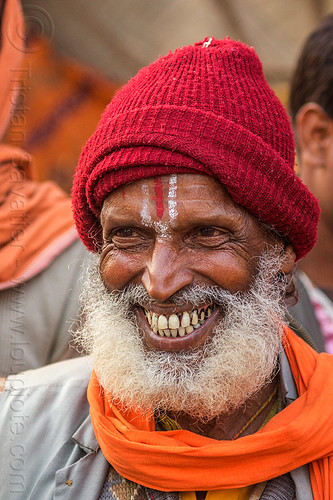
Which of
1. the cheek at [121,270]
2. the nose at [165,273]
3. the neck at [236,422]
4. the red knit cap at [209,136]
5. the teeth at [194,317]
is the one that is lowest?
the neck at [236,422]

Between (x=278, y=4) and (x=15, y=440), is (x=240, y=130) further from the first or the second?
(x=278, y=4)

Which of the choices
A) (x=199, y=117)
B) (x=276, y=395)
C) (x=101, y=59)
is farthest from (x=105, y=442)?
(x=101, y=59)

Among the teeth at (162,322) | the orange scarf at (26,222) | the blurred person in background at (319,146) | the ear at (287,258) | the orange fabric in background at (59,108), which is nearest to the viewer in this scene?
the teeth at (162,322)

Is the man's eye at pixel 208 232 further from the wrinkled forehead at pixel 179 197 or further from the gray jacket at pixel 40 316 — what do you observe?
the gray jacket at pixel 40 316

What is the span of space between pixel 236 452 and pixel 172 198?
0.94m

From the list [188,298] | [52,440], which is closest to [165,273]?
[188,298]

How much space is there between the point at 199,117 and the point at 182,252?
499mm

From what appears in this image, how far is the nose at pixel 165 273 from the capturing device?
2.17m

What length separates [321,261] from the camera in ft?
13.2

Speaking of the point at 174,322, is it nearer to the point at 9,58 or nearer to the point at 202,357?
the point at 202,357

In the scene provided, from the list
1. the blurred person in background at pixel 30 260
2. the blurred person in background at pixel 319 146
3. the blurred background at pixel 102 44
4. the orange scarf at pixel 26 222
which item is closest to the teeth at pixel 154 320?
the blurred person in background at pixel 30 260

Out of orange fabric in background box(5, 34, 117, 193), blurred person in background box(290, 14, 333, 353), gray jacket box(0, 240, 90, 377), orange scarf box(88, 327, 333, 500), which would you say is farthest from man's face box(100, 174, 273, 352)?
orange fabric in background box(5, 34, 117, 193)

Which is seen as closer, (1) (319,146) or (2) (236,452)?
(2) (236,452)

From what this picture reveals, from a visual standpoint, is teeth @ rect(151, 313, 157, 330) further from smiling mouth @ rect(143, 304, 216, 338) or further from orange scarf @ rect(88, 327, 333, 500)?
orange scarf @ rect(88, 327, 333, 500)
